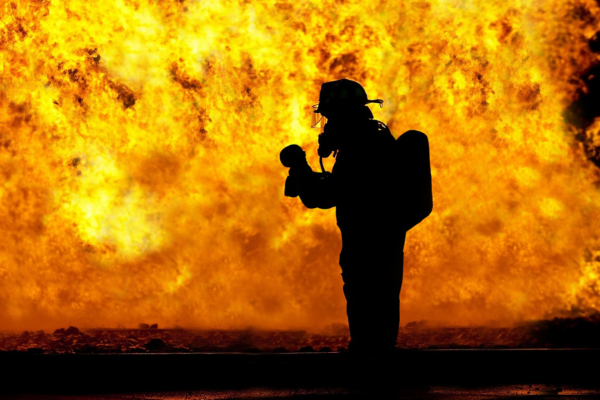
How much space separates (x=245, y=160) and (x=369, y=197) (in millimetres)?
6498

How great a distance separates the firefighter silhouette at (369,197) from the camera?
10.4ft

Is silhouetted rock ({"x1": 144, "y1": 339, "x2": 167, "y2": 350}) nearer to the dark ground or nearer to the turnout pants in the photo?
the dark ground

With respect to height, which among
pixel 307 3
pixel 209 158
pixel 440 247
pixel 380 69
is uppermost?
pixel 307 3

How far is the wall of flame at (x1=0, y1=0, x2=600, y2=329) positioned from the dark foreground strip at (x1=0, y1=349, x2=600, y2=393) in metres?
3.87

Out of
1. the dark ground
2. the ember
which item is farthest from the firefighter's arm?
the ember

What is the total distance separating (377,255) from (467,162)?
22.0 feet

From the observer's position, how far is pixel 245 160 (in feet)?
31.4

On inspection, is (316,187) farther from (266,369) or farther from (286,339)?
(286,339)

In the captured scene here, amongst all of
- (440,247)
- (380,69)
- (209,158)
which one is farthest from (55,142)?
(440,247)

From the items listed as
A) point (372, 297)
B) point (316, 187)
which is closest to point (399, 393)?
point (372, 297)

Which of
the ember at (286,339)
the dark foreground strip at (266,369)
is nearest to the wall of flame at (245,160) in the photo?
the ember at (286,339)

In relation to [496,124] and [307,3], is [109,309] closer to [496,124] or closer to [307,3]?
[307,3]

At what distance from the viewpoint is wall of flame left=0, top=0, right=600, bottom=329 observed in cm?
948

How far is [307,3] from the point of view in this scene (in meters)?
9.55
